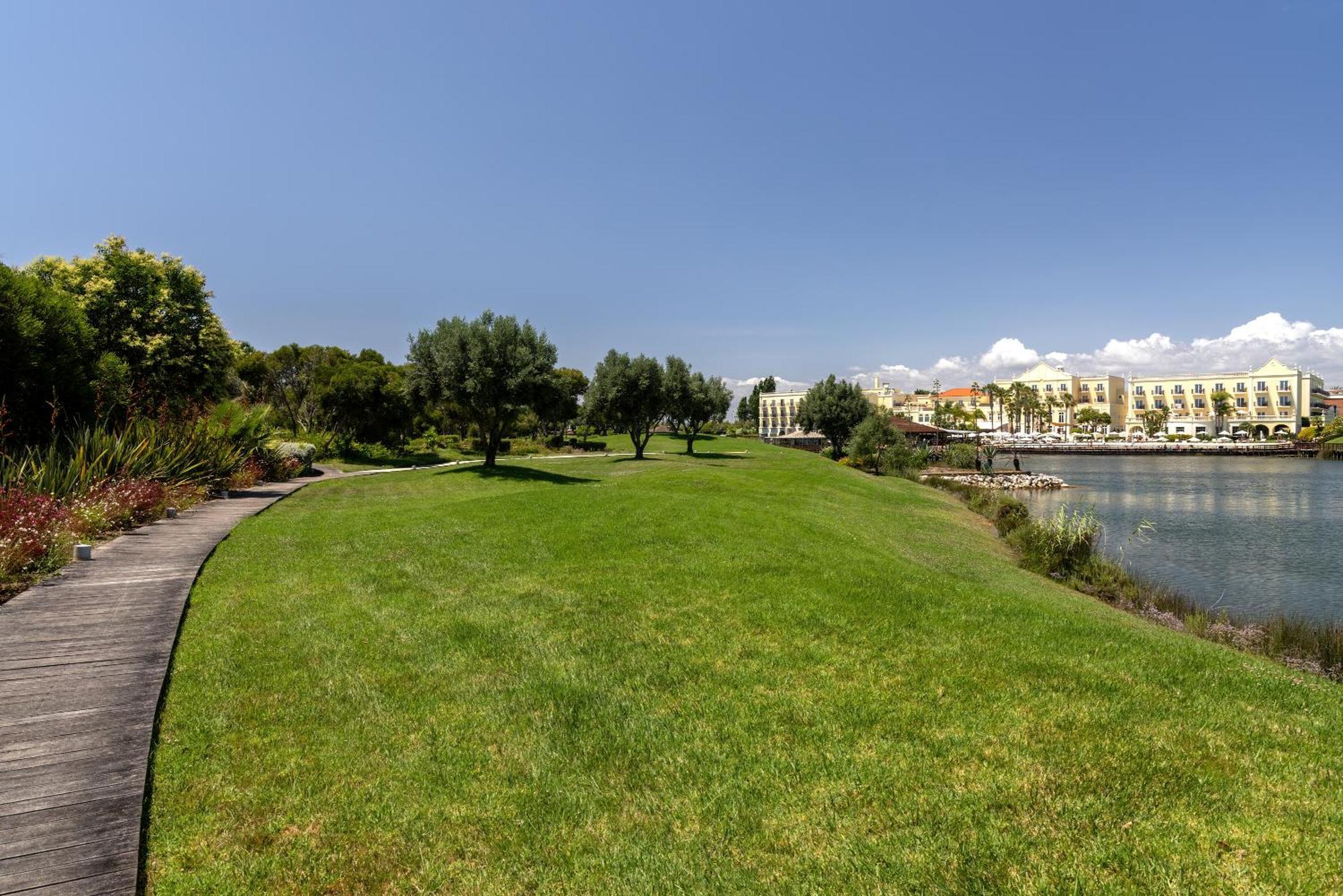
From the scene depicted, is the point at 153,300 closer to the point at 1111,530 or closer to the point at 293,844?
the point at 293,844

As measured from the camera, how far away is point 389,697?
18.0 ft

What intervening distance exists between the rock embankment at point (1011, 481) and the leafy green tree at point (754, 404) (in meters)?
121

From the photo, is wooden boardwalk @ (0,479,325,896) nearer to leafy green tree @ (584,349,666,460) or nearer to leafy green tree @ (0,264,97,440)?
leafy green tree @ (0,264,97,440)

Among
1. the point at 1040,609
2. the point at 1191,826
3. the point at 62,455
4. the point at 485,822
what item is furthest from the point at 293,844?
the point at 62,455

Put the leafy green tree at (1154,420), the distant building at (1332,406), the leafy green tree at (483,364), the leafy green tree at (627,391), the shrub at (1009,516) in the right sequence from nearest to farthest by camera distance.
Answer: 1. the shrub at (1009,516)
2. the leafy green tree at (483,364)
3. the leafy green tree at (627,391)
4. the leafy green tree at (1154,420)
5. the distant building at (1332,406)

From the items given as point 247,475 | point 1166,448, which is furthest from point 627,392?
point 1166,448

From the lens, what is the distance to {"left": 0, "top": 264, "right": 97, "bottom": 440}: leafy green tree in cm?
1238

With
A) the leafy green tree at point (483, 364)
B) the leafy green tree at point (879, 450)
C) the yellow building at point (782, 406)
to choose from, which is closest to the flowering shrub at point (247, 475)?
the leafy green tree at point (483, 364)

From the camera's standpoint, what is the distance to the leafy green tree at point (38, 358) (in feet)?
40.6

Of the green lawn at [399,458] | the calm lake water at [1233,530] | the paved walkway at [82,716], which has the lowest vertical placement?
the calm lake water at [1233,530]

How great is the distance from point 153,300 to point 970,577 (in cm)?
2216

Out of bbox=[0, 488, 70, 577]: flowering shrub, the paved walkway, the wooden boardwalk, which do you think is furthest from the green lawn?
the wooden boardwalk

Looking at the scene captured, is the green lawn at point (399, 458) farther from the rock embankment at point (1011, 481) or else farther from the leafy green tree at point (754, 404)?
the leafy green tree at point (754, 404)

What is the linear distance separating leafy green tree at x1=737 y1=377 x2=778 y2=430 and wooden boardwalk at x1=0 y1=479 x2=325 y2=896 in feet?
544
